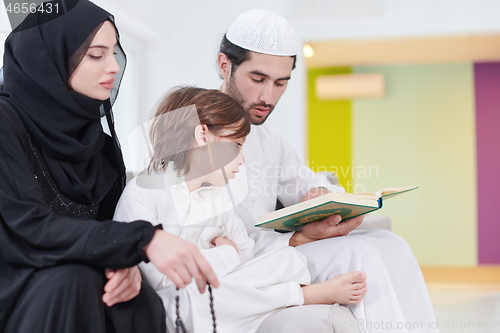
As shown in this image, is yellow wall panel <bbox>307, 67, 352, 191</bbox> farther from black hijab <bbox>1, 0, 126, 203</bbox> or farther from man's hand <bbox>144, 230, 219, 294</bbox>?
man's hand <bbox>144, 230, 219, 294</bbox>

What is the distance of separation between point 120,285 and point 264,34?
1.17m

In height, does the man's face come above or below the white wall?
below

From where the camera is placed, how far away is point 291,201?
171 cm

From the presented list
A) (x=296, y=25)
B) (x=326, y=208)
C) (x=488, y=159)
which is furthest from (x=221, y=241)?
(x=488, y=159)

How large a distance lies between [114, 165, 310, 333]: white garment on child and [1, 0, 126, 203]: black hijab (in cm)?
15

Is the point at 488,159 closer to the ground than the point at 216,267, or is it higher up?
higher up

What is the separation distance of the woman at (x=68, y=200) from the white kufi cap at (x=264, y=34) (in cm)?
71

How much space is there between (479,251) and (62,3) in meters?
3.95

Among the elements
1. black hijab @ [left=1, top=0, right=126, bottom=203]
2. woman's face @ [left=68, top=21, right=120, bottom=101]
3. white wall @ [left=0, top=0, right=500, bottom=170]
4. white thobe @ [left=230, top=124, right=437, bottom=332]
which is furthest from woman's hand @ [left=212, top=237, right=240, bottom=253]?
white wall @ [left=0, top=0, right=500, bottom=170]

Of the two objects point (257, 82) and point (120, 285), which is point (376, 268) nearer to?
point (120, 285)

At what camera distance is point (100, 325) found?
2.54 ft

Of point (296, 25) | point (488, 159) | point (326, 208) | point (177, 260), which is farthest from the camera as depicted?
point (488, 159)

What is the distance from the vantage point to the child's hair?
122 cm

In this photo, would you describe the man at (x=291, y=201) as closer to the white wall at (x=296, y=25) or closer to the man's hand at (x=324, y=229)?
the man's hand at (x=324, y=229)
